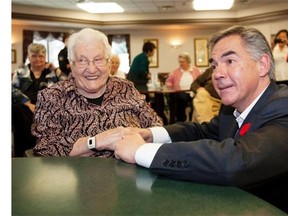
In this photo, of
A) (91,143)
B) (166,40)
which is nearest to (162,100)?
(91,143)

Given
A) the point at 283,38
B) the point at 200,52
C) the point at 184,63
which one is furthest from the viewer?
the point at 200,52

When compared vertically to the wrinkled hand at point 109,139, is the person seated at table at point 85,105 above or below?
above

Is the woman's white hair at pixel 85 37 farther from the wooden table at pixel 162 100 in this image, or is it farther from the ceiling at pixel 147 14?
the ceiling at pixel 147 14

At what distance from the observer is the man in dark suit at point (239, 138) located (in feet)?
3.05

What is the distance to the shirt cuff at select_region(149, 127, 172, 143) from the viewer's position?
5.17 feet

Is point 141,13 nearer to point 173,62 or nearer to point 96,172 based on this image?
point 173,62

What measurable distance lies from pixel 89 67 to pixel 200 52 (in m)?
11.4

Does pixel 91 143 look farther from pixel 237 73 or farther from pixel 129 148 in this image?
pixel 237 73

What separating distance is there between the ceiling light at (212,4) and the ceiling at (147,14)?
203mm

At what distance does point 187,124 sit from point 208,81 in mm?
3011

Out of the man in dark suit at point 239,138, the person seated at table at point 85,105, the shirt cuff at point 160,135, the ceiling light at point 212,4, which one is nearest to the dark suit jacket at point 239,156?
the man in dark suit at point 239,138

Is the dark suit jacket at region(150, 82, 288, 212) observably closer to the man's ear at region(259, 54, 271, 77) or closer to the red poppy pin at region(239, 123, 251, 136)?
the red poppy pin at region(239, 123, 251, 136)

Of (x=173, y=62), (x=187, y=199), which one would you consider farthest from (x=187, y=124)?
(x=173, y=62)

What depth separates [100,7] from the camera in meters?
10.2
